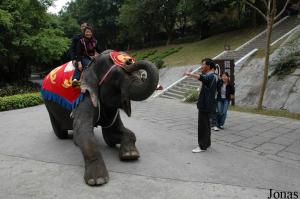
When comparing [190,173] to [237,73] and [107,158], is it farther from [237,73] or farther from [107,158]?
[237,73]

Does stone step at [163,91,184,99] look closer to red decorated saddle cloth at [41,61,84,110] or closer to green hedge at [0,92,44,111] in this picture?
green hedge at [0,92,44,111]

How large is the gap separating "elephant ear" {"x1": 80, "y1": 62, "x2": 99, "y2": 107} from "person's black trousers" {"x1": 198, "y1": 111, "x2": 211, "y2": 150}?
2.00m

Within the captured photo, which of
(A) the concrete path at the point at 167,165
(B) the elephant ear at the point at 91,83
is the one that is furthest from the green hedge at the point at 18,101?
A: (B) the elephant ear at the point at 91,83

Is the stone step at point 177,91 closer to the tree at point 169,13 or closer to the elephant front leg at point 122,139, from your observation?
the elephant front leg at point 122,139

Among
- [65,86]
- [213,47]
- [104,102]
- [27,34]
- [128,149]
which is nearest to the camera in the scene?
[104,102]

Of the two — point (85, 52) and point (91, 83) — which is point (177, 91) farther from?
point (91, 83)

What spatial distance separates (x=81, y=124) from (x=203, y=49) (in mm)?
21435

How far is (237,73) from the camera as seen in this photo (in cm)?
1521

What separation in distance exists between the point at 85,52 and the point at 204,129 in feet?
8.65

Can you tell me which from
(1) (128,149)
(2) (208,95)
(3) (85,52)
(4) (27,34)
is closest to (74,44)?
(3) (85,52)

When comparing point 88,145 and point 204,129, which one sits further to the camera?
point 204,129

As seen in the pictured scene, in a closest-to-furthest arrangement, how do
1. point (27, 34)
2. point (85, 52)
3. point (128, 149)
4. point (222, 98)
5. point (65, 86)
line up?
point (128, 149)
point (85, 52)
point (65, 86)
point (222, 98)
point (27, 34)

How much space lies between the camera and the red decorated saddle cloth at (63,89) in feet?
18.7

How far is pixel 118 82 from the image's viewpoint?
509cm
